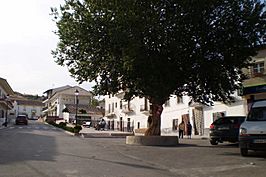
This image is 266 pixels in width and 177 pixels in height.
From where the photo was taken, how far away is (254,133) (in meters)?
12.8

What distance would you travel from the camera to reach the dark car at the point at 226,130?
744 inches

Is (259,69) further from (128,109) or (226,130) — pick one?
(128,109)

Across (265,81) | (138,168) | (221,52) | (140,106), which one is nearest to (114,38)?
(221,52)

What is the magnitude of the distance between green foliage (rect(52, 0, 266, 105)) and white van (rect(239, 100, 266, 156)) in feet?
18.6

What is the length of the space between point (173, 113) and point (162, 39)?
26142 mm

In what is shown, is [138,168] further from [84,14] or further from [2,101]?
[2,101]

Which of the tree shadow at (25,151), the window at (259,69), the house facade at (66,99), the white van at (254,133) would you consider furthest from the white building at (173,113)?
the house facade at (66,99)

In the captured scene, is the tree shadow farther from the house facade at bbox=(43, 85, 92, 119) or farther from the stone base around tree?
the house facade at bbox=(43, 85, 92, 119)

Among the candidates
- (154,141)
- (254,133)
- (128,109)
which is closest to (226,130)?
(154,141)

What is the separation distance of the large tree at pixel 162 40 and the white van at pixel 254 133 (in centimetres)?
570

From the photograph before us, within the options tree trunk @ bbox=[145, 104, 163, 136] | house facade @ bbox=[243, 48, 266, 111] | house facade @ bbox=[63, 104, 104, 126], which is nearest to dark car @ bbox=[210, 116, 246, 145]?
tree trunk @ bbox=[145, 104, 163, 136]

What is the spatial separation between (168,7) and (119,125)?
45259 mm

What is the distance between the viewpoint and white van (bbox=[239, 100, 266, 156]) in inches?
496

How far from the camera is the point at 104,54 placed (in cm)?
1970
